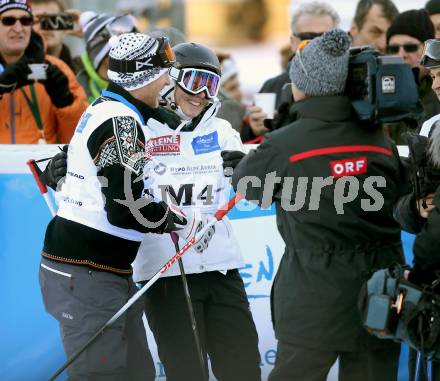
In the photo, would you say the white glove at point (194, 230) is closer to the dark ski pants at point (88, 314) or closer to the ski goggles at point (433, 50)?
the dark ski pants at point (88, 314)

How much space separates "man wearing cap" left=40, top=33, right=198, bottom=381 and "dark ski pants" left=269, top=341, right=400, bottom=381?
0.88 metres

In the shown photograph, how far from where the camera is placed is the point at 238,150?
611cm

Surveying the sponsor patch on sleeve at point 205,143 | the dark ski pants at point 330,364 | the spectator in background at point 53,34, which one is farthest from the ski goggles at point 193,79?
the spectator in background at point 53,34

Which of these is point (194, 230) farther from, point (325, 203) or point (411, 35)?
point (411, 35)

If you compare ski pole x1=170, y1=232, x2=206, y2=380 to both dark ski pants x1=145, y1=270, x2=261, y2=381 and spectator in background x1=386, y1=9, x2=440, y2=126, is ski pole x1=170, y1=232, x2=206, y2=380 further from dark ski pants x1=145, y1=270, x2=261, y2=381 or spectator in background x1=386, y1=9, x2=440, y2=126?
spectator in background x1=386, y1=9, x2=440, y2=126

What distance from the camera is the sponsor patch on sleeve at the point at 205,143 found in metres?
6.08

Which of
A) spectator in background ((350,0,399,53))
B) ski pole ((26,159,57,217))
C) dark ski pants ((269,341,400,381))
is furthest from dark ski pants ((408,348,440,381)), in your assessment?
spectator in background ((350,0,399,53))

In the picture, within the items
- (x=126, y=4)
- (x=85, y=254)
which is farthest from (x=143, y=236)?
(x=126, y=4)

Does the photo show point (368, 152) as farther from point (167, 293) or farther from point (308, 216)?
point (167, 293)

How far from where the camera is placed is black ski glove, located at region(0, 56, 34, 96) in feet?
24.2

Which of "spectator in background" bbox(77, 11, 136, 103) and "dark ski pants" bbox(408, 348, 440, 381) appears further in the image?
"spectator in background" bbox(77, 11, 136, 103)

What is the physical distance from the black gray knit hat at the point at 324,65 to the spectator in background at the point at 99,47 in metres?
3.10

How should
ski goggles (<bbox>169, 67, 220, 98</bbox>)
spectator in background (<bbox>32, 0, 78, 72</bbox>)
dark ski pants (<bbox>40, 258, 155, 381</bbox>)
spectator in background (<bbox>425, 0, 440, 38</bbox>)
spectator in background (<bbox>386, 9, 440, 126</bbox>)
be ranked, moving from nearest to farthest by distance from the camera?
dark ski pants (<bbox>40, 258, 155, 381</bbox>)
ski goggles (<bbox>169, 67, 220, 98</bbox>)
spectator in background (<bbox>386, 9, 440, 126</bbox>)
spectator in background (<bbox>425, 0, 440, 38</bbox>)
spectator in background (<bbox>32, 0, 78, 72</bbox>)

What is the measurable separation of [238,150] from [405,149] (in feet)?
4.23
